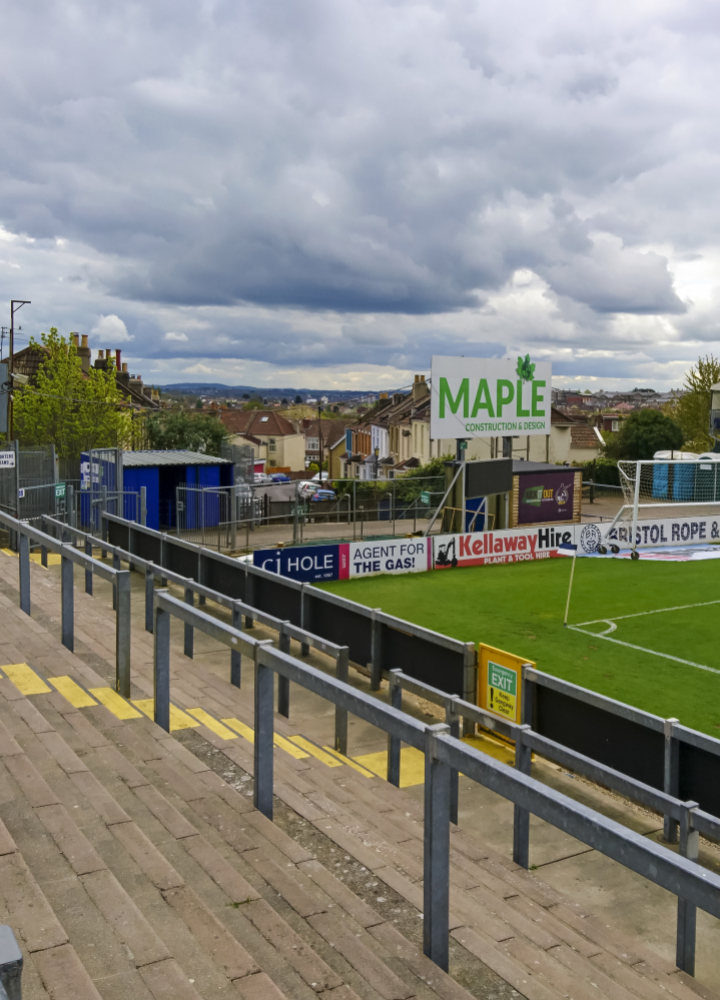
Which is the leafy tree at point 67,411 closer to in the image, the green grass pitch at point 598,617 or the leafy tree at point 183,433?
the leafy tree at point 183,433

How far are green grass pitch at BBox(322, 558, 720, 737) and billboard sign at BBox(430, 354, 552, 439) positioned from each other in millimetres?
5571

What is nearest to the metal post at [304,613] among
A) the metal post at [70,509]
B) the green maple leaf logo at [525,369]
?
the metal post at [70,509]

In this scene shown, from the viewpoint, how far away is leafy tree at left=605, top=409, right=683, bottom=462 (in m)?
74.8

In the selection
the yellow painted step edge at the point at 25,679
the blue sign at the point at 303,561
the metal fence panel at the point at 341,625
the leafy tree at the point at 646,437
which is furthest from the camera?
the leafy tree at the point at 646,437

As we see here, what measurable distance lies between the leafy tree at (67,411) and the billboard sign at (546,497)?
20.6m

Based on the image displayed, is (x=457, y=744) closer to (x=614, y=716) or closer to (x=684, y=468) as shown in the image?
(x=614, y=716)

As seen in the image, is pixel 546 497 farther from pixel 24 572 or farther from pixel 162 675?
pixel 162 675

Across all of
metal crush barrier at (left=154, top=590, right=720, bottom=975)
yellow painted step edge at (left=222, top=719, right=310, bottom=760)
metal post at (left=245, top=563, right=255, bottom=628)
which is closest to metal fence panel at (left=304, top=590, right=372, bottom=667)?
metal post at (left=245, top=563, right=255, bottom=628)

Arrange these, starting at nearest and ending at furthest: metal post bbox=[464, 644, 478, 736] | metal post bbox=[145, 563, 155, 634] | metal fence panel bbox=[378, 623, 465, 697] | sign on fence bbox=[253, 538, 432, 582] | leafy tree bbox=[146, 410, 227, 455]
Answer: metal post bbox=[464, 644, 478, 736]
metal fence panel bbox=[378, 623, 465, 697]
metal post bbox=[145, 563, 155, 634]
sign on fence bbox=[253, 538, 432, 582]
leafy tree bbox=[146, 410, 227, 455]

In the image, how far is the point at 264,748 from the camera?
4.88m

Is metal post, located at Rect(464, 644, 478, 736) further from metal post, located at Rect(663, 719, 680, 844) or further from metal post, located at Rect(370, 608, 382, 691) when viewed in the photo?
metal post, located at Rect(663, 719, 680, 844)

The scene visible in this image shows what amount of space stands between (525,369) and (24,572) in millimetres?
25591

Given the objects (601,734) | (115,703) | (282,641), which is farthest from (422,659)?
(115,703)

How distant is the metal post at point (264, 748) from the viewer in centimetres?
486
